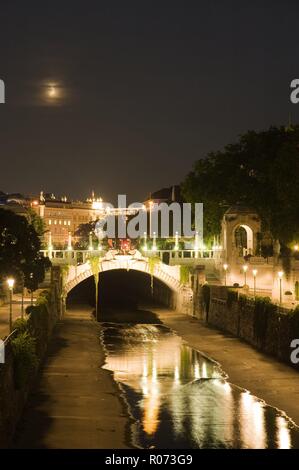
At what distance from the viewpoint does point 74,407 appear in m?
35.9

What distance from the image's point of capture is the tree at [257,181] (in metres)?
62.0

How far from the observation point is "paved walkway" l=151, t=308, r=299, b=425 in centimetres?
3844

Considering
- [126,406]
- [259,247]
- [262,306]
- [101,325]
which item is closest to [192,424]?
[126,406]

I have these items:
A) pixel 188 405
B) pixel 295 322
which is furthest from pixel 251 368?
pixel 188 405

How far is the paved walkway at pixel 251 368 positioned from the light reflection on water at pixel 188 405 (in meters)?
0.71

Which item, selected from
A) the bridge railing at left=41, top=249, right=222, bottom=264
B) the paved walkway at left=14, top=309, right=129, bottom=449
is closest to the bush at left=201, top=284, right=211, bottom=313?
the bridge railing at left=41, top=249, right=222, bottom=264

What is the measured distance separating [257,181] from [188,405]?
39.8 meters

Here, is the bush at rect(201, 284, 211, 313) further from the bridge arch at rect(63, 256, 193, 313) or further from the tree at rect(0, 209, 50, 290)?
the tree at rect(0, 209, 50, 290)

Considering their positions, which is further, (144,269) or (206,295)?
(144,269)

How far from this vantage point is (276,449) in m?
29.5

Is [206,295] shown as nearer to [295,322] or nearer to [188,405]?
[295,322]

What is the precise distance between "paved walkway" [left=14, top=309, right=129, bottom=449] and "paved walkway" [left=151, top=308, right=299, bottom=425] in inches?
254

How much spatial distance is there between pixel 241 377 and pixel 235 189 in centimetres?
3281

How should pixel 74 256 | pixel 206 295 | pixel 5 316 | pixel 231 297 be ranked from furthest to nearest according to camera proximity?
1. pixel 74 256
2. pixel 206 295
3. pixel 231 297
4. pixel 5 316
